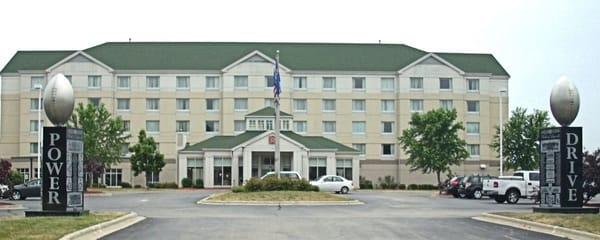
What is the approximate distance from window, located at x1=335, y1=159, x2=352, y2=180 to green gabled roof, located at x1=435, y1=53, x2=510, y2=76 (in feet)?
71.3

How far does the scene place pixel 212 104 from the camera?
97375 mm

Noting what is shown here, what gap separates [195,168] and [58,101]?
58967 millimetres

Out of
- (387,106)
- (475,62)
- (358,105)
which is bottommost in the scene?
(387,106)

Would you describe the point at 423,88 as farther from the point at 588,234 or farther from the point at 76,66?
the point at 588,234

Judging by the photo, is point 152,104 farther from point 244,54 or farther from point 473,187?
point 473,187

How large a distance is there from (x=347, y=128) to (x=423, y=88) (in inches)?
360

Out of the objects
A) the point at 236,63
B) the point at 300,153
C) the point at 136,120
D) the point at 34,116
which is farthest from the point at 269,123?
the point at 34,116

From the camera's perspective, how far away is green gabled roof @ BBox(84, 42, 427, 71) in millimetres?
98062

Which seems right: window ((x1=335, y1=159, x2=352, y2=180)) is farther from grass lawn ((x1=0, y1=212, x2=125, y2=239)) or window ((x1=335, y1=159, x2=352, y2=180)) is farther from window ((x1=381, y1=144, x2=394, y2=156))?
grass lawn ((x1=0, y1=212, x2=125, y2=239))

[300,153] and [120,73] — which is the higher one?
[120,73]

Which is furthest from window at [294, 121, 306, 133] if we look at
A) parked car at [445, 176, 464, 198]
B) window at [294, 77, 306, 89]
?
parked car at [445, 176, 464, 198]

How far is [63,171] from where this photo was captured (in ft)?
84.2

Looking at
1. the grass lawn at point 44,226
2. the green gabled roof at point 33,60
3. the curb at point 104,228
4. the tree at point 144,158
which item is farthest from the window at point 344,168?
the grass lawn at point 44,226

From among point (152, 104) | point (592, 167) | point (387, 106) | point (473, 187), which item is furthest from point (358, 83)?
point (592, 167)
